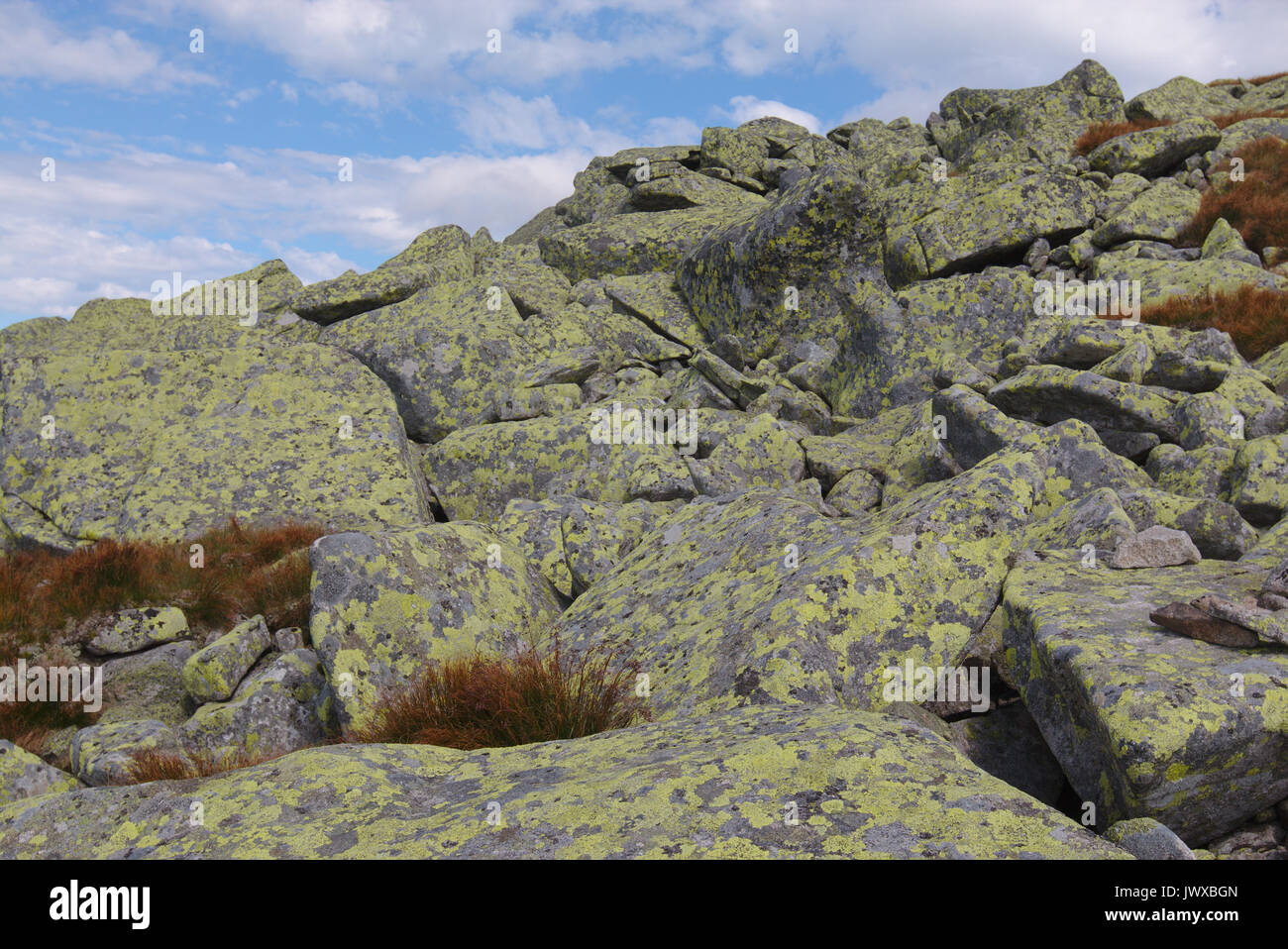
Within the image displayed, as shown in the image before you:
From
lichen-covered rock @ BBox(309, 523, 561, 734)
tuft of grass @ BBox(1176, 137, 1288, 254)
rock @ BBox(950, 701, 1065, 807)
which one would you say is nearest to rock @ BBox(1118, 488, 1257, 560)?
rock @ BBox(950, 701, 1065, 807)

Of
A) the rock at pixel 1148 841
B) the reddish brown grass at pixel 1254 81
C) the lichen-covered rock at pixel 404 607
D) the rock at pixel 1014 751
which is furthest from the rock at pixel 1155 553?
the reddish brown grass at pixel 1254 81

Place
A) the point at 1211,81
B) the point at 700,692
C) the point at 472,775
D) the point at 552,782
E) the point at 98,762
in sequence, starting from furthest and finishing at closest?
the point at 1211,81 → the point at 98,762 → the point at 700,692 → the point at 472,775 → the point at 552,782

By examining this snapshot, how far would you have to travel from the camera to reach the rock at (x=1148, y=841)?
3688mm

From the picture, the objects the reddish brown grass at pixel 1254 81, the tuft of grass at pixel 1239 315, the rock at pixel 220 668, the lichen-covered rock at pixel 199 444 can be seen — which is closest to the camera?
the rock at pixel 220 668

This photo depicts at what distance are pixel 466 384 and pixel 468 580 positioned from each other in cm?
1043

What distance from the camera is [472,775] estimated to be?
15.5ft

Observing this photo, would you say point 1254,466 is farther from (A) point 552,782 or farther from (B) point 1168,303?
(A) point 552,782

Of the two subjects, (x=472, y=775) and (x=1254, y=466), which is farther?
(x=1254, y=466)

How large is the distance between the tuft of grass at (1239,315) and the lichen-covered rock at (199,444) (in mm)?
16150

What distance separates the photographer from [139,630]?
10.6m

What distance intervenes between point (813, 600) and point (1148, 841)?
3.38 metres

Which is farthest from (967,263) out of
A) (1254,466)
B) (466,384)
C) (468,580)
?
(468,580)

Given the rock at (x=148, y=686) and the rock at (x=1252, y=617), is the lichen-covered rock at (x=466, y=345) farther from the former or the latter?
the rock at (x=1252, y=617)

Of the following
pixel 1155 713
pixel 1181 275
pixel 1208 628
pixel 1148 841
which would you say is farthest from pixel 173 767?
pixel 1181 275
